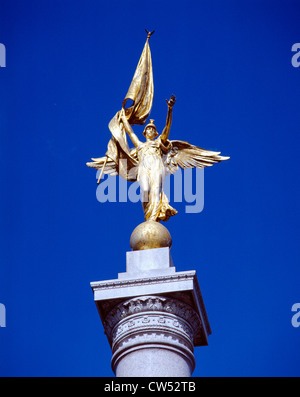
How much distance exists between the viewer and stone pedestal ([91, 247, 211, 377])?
62.3 ft

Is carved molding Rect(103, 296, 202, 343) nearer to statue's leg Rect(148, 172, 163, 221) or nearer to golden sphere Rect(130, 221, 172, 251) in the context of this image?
golden sphere Rect(130, 221, 172, 251)

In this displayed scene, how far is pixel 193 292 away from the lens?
19688mm

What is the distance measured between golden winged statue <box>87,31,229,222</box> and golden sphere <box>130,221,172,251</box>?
2.98 feet

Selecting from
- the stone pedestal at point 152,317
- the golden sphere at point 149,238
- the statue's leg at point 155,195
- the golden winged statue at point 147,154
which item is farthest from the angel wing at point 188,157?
the stone pedestal at point 152,317

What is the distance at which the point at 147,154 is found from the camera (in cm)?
2311

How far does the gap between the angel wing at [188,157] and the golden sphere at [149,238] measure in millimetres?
3003

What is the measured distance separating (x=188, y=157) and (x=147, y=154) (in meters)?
1.52

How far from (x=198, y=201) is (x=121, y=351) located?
27.3 ft

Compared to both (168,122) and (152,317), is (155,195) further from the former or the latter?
(152,317)

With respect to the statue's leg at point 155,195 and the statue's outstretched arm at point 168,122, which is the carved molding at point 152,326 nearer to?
the statue's leg at point 155,195

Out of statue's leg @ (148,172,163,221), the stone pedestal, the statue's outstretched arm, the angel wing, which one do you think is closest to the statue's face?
the statue's outstretched arm

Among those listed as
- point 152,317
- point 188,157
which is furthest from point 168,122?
point 152,317
